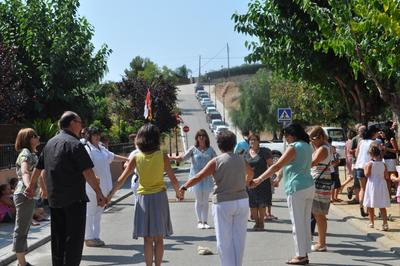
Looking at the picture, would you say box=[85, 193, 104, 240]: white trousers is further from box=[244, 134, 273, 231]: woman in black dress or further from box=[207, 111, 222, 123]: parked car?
box=[207, 111, 222, 123]: parked car

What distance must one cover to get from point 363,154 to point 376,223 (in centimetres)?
140

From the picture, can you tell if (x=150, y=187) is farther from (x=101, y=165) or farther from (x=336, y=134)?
(x=336, y=134)

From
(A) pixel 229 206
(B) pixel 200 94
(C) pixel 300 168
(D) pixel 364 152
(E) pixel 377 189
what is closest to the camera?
(A) pixel 229 206

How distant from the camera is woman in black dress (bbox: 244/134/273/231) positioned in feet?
40.5

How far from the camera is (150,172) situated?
26.1 feet

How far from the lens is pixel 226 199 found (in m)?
7.82

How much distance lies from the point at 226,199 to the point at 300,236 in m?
1.64

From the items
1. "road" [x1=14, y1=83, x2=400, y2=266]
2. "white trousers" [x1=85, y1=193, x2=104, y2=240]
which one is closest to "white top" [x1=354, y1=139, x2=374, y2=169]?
→ "road" [x1=14, y1=83, x2=400, y2=266]

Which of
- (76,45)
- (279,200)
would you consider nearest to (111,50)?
(76,45)

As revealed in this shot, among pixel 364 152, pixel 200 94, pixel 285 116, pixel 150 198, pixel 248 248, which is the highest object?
pixel 200 94

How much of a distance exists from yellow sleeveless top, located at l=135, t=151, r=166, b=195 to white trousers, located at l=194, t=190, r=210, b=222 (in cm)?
464

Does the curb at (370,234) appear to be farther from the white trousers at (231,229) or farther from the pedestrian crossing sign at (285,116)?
the pedestrian crossing sign at (285,116)

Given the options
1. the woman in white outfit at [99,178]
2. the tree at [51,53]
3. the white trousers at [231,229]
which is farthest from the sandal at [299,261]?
the tree at [51,53]

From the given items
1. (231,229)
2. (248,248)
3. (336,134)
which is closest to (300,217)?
(231,229)
